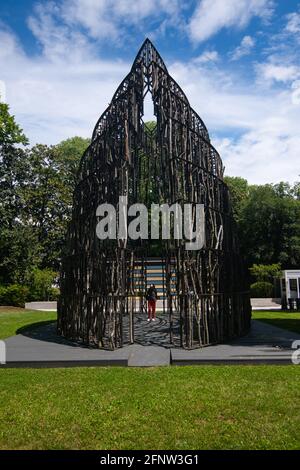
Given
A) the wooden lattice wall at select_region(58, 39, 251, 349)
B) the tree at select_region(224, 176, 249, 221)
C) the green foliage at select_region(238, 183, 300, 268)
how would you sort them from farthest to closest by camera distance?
the tree at select_region(224, 176, 249, 221), the green foliage at select_region(238, 183, 300, 268), the wooden lattice wall at select_region(58, 39, 251, 349)

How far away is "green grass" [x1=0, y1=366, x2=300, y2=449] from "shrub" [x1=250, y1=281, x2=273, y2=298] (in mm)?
24276

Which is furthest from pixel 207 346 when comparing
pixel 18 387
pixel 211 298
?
pixel 18 387

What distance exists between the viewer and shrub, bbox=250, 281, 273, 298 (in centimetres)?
3238

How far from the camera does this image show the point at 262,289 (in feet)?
107

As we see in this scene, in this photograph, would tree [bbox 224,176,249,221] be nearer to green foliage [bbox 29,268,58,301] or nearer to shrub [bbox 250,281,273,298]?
shrub [bbox 250,281,273,298]

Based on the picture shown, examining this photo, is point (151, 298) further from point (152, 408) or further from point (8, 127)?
point (8, 127)

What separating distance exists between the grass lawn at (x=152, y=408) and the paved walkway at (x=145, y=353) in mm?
444


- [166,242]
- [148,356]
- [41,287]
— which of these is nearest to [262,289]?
[41,287]

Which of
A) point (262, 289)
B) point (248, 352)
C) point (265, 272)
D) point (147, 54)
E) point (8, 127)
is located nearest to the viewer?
point (248, 352)

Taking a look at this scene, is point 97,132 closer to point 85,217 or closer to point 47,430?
point 85,217

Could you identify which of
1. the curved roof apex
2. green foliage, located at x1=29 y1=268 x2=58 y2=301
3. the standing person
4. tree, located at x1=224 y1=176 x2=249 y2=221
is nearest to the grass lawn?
the standing person

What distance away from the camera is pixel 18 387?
25.4 ft

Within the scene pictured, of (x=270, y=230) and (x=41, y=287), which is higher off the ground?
(x=270, y=230)

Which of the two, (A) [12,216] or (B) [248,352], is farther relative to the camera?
(A) [12,216]
